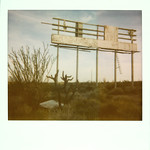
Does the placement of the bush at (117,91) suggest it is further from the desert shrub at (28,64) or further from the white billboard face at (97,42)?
the desert shrub at (28,64)

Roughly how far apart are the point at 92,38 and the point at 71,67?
607 mm

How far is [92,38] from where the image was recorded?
2.59 meters

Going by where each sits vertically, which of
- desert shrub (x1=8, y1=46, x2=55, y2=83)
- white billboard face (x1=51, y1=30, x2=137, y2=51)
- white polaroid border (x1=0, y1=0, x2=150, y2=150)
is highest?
white billboard face (x1=51, y1=30, x2=137, y2=51)

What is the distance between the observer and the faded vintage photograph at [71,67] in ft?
8.01

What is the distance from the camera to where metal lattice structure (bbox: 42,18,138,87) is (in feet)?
8.23

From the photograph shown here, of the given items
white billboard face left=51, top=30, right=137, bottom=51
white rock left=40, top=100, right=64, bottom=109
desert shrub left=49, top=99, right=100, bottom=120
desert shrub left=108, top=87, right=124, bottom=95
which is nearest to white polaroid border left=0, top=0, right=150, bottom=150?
desert shrub left=49, top=99, right=100, bottom=120

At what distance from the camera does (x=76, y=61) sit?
8.30ft

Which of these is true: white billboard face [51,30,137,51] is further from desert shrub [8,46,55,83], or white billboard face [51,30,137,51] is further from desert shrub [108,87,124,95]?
desert shrub [108,87,124,95]
